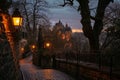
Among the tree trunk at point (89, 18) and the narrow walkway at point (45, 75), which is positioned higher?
the tree trunk at point (89, 18)

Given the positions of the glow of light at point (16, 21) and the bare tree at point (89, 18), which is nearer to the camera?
Result: the glow of light at point (16, 21)

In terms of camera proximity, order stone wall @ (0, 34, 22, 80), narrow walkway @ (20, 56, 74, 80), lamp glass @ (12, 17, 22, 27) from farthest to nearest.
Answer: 1. narrow walkway @ (20, 56, 74, 80)
2. lamp glass @ (12, 17, 22, 27)
3. stone wall @ (0, 34, 22, 80)

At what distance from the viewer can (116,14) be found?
32.5 meters

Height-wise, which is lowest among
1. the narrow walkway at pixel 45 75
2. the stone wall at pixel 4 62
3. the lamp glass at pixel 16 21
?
the narrow walkway at pixel 45 75

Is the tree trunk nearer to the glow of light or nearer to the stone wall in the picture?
the glow of light

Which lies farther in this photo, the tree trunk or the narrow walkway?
the tree trunk

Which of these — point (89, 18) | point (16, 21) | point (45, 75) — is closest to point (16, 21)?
point (16, 21)

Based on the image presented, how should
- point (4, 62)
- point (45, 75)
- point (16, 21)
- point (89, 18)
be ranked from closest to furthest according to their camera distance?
point (4, 62), point (16, 21), point (45, 75), point (89, 18)

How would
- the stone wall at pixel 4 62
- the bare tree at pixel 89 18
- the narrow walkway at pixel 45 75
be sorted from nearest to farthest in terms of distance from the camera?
1. the stone wall at pixel 4 62
2. the narrow walkway at pixel 45 75
3. the bare tree at pixel 89 18

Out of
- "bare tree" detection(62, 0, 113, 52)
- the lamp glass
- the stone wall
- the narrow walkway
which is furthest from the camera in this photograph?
"bare tree" detection(62, 0, 113, 52)

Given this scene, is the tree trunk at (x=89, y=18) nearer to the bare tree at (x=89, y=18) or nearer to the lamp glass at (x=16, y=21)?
the bare tree at (x=89, y=18)

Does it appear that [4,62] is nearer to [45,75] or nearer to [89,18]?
[45,75]

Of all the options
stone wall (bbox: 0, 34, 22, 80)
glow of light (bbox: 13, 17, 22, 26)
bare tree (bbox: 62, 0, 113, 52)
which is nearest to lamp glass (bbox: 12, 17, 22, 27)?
glow of light (bbox: 13, 17, 22, 26)

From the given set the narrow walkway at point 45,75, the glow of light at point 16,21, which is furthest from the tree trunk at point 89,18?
the glow of light at point 16,21
